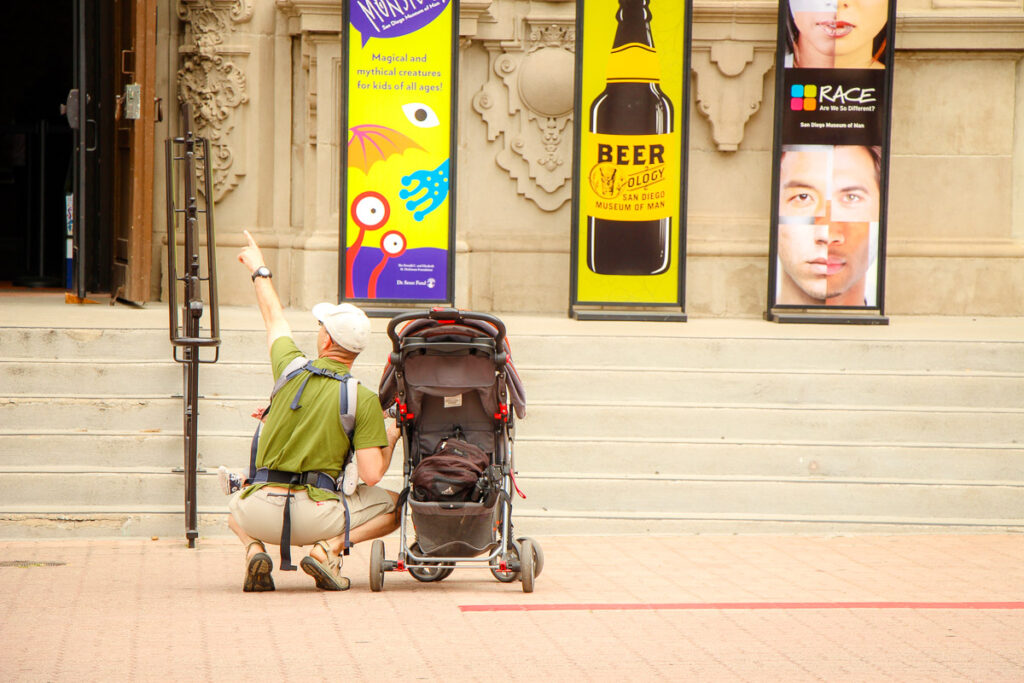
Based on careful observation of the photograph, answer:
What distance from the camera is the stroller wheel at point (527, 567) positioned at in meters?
6.71

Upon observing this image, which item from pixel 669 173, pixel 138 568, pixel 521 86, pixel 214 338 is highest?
pixel 521 86

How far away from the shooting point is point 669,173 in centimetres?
1171

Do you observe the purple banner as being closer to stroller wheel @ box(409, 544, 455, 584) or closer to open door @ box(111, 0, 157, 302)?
open door @ box(111, 0, 157, 302)

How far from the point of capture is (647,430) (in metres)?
9.43

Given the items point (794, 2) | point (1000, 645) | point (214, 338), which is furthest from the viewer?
point (794, 2)

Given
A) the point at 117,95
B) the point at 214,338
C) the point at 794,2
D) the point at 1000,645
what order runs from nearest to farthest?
the point at 1000,645 → the point at 214,338 → the point at 794,2 → the point at 117,95

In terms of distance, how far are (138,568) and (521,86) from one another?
6.91m

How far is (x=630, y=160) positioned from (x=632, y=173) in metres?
0.11

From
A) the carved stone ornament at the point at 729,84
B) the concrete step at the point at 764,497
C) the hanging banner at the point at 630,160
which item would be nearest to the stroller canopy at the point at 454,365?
the concrete step at the point at 764,497

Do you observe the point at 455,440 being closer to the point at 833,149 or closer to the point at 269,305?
the point at 269,305

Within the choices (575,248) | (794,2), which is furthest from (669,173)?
(794,2)

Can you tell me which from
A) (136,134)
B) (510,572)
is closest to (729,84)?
(136,134)

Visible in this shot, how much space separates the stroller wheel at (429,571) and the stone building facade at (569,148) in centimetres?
578

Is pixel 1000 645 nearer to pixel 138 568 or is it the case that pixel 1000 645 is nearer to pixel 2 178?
pixel 138 568
